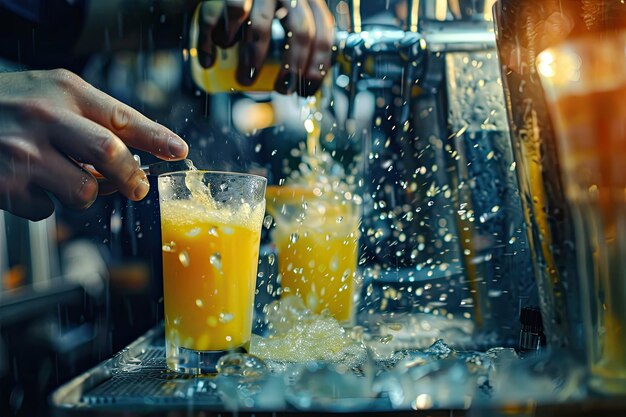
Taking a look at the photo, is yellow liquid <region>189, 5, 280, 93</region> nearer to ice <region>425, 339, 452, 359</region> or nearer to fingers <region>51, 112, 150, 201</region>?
fingers <region>51, 112, 150, 201</region>

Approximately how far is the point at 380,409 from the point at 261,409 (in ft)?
0.26

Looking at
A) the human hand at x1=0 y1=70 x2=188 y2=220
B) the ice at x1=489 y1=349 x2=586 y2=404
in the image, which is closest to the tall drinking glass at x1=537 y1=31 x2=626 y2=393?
the ice at x1=489 y1=349 x2=586 y2=404

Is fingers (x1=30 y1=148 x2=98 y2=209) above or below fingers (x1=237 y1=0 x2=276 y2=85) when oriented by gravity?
below

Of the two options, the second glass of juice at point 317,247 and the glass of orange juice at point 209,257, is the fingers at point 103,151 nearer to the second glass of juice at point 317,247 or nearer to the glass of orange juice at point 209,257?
the glass of orange juice at point 209,257

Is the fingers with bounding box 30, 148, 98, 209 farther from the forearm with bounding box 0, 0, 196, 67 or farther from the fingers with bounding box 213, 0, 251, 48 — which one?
the forearm with bounding box 0, 0, 196, 67

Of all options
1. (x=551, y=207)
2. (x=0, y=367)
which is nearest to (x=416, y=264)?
(x=551, y=207)

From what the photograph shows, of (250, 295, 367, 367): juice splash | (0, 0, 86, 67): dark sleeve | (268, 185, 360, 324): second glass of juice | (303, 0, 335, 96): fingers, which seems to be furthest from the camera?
(0, 0, 86, 67): dark sleeve

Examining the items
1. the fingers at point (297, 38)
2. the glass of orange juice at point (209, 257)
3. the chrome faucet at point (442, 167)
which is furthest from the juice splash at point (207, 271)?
the fingers at point (297, 38)

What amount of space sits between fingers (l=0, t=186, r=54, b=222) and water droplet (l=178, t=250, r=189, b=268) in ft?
1.26

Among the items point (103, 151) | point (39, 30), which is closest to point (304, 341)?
point (103, 151)

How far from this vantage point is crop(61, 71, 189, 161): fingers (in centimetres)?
76

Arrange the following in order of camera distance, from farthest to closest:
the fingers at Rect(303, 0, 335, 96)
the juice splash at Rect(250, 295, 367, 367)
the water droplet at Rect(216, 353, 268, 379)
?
the fingers at Rect(303, 0, 335, 96) < the juice splash at Rect(250, 295, 367, 367) < the water droplet at Rect(216, 353, 268, 379)

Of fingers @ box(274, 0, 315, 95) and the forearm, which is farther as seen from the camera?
the forearm

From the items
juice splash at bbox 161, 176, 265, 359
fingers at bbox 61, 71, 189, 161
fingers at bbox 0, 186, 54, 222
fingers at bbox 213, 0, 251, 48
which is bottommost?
juice splash at bbox 161, 176, 265, 359
